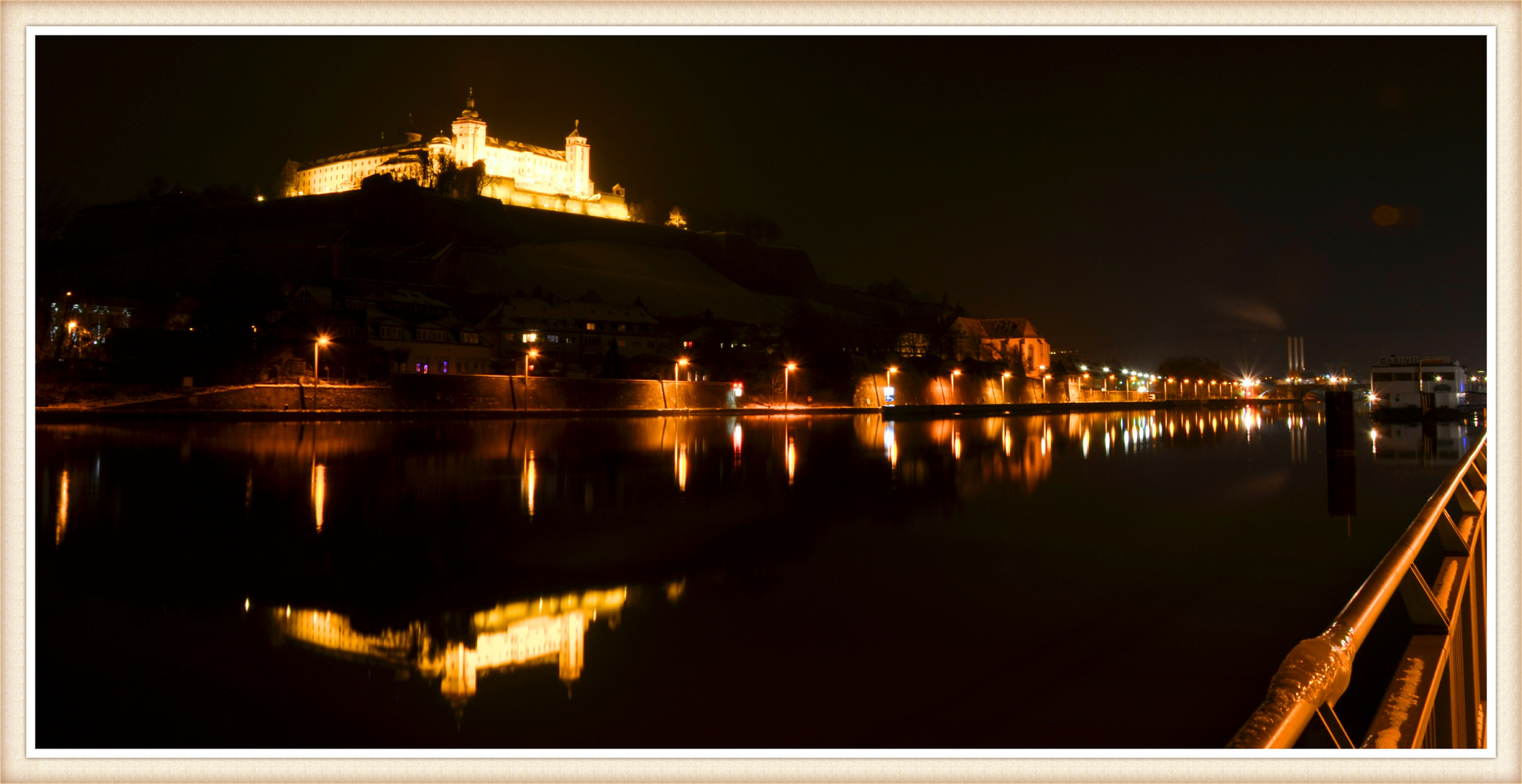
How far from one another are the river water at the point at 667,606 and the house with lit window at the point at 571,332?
4115 centimetres

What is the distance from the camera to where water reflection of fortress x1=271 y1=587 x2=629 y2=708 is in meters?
4.66

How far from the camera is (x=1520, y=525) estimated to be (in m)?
3.11

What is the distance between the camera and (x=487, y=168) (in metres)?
96.6

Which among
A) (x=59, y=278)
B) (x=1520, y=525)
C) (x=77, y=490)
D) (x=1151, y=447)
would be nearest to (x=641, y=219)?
(x=59, y=278)

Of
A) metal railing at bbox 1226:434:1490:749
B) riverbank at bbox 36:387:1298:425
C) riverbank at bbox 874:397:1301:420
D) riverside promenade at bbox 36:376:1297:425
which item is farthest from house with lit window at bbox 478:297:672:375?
metal railing at bbox 1226:434:1490:749

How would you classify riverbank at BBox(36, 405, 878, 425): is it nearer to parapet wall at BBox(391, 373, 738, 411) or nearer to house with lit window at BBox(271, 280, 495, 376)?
parapet wall at BBox(391, 373, 738, 411)

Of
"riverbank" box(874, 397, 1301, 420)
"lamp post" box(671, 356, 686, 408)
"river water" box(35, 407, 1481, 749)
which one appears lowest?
"river water" box(35, 407, 1481, 749)

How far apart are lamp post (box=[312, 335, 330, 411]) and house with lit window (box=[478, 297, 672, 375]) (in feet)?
49.4

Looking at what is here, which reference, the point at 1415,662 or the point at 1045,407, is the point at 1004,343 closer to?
the point at 1045,407

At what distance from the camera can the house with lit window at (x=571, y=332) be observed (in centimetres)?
5506

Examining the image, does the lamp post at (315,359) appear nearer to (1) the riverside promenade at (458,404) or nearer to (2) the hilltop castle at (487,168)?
(1) the riverside promenade at (458,404)

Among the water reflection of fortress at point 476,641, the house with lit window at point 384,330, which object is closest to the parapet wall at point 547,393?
the house with lit window at point 384,330

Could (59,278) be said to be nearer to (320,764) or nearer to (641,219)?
(320,764)

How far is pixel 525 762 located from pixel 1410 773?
7.25 ft
